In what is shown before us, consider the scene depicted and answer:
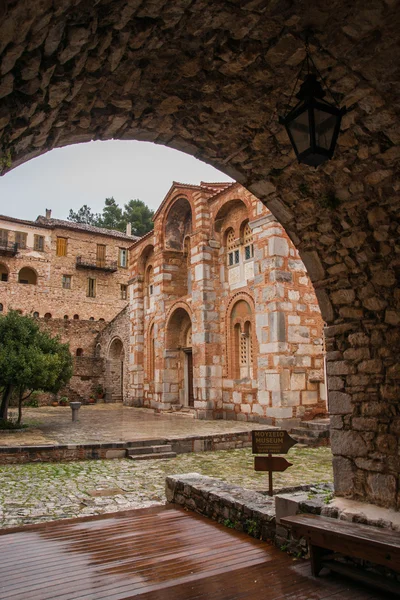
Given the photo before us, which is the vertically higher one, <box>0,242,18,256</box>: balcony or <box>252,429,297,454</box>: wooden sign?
<box>0,242,18,256</box>: balcony

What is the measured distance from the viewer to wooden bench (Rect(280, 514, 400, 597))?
3430 millimetres

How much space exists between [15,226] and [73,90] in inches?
1378

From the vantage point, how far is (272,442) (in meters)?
5.96

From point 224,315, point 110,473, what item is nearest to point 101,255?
point 224,315

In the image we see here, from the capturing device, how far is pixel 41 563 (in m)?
4.17

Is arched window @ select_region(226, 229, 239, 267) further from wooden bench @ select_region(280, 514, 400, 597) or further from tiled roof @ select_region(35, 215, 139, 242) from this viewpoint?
tiled roof @ select_region(35, 215, 139, 242)

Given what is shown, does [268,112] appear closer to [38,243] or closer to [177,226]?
[177,226]

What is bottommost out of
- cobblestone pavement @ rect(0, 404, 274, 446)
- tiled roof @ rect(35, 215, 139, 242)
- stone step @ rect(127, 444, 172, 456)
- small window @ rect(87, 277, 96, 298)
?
stone step @ rect(127, 444, 172, 456)

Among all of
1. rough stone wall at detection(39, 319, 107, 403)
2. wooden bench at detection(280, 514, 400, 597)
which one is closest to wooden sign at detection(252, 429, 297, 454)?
wooden bench at detection(280, 514, 400, 597)

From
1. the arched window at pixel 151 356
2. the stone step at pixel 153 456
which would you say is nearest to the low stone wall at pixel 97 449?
the stone step at pixel 153 456

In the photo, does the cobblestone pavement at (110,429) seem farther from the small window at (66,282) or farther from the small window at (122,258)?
the small window at (122,258)

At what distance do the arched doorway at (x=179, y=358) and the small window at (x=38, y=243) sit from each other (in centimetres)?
2124

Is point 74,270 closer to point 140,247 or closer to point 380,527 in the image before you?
point 140,247

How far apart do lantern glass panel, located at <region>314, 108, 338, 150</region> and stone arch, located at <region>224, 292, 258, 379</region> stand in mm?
11307
